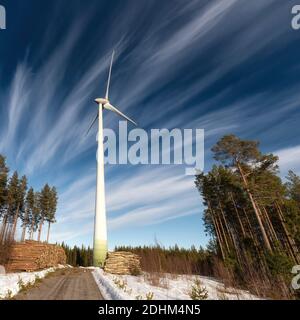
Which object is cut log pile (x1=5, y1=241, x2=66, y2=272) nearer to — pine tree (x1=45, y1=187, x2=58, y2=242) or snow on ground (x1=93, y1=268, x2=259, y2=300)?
snow on ground (x1=93, y1=268, x2=259, y2=300)

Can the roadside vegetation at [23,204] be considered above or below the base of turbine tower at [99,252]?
above

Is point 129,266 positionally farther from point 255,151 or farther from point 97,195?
point 255,151

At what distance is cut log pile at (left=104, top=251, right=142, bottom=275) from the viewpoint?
15.9 metres

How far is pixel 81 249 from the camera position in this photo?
51781mm

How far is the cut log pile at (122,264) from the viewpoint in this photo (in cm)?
1595

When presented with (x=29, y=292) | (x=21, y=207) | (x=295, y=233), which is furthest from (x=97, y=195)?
(x=21, y=207)

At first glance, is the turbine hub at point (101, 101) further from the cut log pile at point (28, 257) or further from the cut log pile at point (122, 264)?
the cut log pile at point (122, 264)

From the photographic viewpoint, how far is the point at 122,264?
1634 cm

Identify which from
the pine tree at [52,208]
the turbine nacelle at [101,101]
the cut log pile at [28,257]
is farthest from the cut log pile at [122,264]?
the pine tree at [52,208]

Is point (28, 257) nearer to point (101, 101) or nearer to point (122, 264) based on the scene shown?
point (122, 264)

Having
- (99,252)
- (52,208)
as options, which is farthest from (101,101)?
(52,208)
